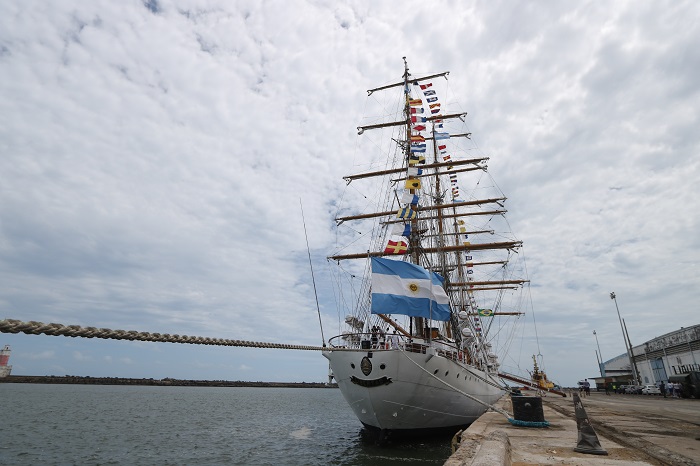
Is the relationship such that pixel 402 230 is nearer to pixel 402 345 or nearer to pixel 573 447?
pixel 402 345

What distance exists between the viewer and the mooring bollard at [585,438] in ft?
19.7

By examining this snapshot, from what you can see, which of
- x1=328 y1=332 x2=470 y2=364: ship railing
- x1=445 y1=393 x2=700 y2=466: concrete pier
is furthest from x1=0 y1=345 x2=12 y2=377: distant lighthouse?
x1=445 y1=393 x2=700 y2=466: concrete pier

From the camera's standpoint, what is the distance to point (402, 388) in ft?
46.5

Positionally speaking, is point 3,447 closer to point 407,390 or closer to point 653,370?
point 407,390

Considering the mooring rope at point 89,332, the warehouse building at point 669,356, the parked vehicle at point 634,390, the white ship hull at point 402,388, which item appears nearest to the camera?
the mooring rope at point 89,332

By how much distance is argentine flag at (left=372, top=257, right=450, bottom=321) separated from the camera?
50.4 ft

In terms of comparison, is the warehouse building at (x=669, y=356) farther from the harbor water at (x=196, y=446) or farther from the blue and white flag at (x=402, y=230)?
the harbor water at (x=196, y=446)

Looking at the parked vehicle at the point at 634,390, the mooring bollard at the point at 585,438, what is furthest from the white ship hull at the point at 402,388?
the parked vehicle at the point at 634,390

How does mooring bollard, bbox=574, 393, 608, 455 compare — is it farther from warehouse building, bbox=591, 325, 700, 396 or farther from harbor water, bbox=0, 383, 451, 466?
warehouse building, bbox=591, 325, 700, 396

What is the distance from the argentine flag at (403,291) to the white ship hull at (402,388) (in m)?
1.74

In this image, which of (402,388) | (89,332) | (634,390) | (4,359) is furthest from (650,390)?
(4,359)

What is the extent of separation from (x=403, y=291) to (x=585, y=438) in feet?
31.6

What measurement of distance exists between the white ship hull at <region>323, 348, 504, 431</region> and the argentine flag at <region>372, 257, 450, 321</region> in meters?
1.74

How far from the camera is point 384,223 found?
2578 centimetres
